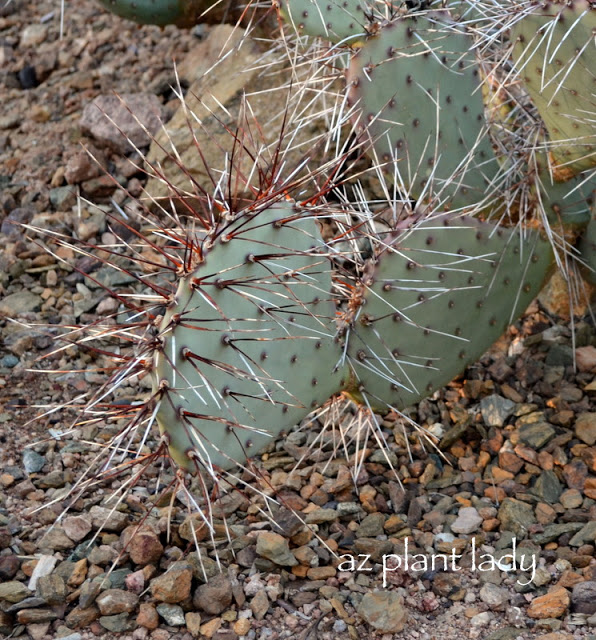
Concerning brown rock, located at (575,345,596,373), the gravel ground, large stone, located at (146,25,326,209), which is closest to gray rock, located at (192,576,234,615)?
→ the gravel ground

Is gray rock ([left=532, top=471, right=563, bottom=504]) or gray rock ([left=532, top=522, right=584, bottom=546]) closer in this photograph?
gray rock ([left=532, top=522, right=584, bottom=546])

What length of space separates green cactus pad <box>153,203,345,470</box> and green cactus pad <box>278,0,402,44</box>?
0.72 meters

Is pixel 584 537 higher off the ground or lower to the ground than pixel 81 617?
lower

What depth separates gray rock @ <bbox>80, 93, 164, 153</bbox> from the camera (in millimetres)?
3189

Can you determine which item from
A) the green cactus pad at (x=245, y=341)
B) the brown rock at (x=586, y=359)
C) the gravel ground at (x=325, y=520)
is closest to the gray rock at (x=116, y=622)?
the gravel ground at (x=325, y=520)

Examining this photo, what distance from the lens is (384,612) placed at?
1785 mm

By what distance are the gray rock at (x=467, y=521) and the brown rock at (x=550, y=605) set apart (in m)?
0.25

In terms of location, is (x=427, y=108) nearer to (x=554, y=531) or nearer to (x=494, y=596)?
(x=554, y=531)

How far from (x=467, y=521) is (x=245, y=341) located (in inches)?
29.1

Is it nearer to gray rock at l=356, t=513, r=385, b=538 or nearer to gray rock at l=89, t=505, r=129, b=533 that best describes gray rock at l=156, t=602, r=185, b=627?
gray rock at l=89, t=505, r=129, b=533

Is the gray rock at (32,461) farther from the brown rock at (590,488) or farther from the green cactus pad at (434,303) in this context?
the brown rock at (590,488)

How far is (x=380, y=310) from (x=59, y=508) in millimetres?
837

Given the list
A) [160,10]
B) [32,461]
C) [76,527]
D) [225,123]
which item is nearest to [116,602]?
[76,527]

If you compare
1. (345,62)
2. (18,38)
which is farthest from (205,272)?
(18,38)
